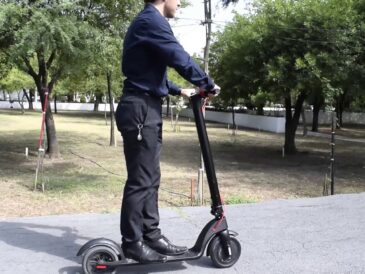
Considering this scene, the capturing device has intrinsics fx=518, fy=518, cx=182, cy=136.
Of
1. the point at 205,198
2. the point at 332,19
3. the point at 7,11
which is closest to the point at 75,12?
the point at 7,11

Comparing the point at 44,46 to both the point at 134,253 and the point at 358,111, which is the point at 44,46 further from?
the point at 358,111

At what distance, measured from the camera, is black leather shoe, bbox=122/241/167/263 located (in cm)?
362

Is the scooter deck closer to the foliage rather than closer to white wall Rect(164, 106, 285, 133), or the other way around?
white wall Rect(164, 106, 285, 133)

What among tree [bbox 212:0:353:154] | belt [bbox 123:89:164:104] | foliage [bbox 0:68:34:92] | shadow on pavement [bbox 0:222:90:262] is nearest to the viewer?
belt [bbox 123:89:164:104]

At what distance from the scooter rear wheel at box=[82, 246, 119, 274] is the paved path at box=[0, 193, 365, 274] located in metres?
0.22

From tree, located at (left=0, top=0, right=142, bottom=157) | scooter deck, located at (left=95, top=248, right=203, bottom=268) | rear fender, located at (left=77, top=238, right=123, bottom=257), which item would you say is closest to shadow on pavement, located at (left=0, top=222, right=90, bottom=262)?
rear fender, located at (left=77, top=238, right=123, bottom=257)

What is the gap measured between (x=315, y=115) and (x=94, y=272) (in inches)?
1189

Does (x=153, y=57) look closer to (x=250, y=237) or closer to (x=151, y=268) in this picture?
(x=151, y=268)

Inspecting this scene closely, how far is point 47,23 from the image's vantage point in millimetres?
8695

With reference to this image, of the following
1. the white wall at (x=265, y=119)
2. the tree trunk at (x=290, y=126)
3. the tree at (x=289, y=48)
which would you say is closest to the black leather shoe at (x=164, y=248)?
the tree at (x=289, y=48)

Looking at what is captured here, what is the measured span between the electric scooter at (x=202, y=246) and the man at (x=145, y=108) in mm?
79

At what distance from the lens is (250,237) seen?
471 cm

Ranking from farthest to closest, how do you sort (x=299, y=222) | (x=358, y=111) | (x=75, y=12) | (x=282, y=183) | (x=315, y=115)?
(x=358, y=111)
(x=315, y=115)
(x=282, y=183)
(x=75, y=12)
(x=299, y=222)

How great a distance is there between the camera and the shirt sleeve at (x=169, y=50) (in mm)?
3557
